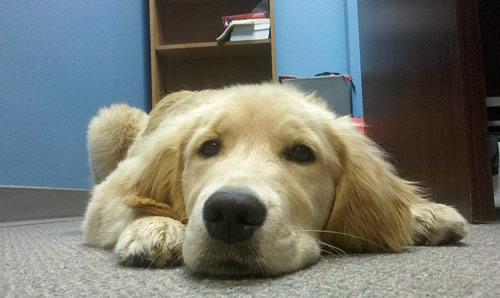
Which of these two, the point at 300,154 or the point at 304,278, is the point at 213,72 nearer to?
the point at 300,154

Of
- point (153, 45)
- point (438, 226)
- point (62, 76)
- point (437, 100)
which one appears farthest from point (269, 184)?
point (153, 45)

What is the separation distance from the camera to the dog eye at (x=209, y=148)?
4.45ft

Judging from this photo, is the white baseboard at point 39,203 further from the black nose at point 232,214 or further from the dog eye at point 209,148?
the black nose at point 232,214

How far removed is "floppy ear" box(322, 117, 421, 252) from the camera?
4.60 ft

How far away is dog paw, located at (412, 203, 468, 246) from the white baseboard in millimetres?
2298

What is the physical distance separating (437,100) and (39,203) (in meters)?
2.51

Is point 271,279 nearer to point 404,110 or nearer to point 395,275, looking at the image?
point 395,275

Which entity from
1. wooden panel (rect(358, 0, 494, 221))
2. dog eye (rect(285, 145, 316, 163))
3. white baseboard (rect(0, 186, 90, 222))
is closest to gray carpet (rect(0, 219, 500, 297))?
dog eye (rect(285, 145, 316, 163))

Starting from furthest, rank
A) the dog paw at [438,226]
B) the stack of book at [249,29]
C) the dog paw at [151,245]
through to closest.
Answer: the stack of book at [249,29]
the dog paw at [438,226]
the dog paw at [151,245]

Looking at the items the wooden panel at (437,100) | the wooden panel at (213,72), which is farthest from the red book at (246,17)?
the wooden panel at (437,100)

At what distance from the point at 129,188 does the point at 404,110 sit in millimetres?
1477

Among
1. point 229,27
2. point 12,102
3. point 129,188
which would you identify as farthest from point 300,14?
point 129,188

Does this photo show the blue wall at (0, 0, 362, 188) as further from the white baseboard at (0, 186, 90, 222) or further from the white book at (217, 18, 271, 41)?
the white book at (217, 18, 271, 41)

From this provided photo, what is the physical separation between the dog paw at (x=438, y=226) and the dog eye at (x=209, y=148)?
2.36 ft
